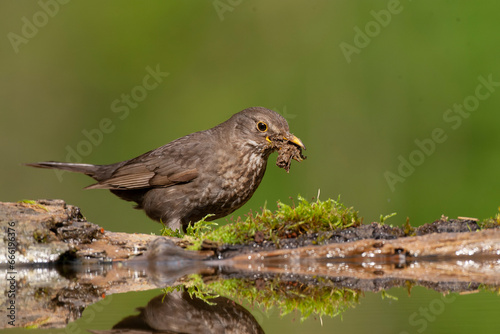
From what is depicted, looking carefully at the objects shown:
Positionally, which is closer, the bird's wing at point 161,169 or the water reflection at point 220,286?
the water reflection at point 220,286

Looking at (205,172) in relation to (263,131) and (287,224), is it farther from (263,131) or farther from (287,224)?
(287,224)

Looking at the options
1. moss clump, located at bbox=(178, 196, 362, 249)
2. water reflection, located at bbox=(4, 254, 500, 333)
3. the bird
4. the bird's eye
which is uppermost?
the bird's eye

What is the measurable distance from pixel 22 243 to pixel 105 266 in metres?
0.68

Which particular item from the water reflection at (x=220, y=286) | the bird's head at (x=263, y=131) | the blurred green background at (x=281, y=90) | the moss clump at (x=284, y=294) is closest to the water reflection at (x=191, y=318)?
the water reflection at (x=220, y=286)

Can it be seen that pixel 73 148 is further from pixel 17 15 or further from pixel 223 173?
pixel 223 173

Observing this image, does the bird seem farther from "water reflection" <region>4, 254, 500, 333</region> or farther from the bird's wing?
"water reflection" <region>4, 254, 500, 333</region>

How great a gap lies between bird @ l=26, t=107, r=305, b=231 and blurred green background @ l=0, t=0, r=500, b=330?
404cm

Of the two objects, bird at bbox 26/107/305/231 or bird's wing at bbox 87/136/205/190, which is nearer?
bird at bbox 26/107/305/231

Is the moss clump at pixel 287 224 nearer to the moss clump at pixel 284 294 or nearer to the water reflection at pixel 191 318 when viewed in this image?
the moss clump at pixel 284 294

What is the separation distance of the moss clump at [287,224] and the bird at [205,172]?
5.39ft

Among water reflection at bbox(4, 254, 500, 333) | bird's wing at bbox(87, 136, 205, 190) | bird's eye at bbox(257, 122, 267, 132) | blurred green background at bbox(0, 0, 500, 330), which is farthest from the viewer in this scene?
blurred green background at bbox(0, 0, 500, 330)

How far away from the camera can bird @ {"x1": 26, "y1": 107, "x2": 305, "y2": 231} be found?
7.36 m

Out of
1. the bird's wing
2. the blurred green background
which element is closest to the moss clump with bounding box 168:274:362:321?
the bird's wing

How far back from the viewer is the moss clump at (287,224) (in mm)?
5555
